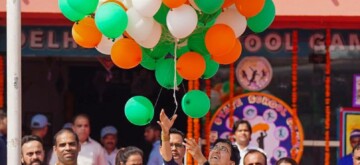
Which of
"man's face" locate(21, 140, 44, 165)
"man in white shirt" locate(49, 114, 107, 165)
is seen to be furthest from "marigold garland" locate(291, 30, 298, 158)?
"man's face" locate(21, 140, 44, 165)

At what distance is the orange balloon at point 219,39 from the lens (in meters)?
6.41

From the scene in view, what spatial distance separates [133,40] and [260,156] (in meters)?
1.69

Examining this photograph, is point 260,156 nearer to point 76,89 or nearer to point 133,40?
point 133,40

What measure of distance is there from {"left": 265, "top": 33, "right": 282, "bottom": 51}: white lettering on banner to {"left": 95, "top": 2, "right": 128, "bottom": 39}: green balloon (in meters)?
4.39

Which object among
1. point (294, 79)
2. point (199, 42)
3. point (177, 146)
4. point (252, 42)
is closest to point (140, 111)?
point (199, 42)

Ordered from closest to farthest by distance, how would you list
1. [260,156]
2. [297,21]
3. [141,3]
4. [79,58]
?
[141,3] < [260,156] < [297,21] < [79,58]

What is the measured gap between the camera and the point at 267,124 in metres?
10.6

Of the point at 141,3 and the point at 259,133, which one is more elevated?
the point at 141,3

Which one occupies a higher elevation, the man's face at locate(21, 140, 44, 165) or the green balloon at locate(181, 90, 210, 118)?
the green balloon at locate(181, 90, 210, 118)

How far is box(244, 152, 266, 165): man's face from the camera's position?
7.68m

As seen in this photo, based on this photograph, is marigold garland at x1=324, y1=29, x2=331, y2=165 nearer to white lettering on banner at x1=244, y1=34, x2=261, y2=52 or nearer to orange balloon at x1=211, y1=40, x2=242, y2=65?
white lettering on banner at x1=244, y1=34, x2=261, y2=52

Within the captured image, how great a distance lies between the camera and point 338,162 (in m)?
10.4

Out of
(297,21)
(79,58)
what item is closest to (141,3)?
(297,21)

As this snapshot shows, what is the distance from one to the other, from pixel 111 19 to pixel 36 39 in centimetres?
462
